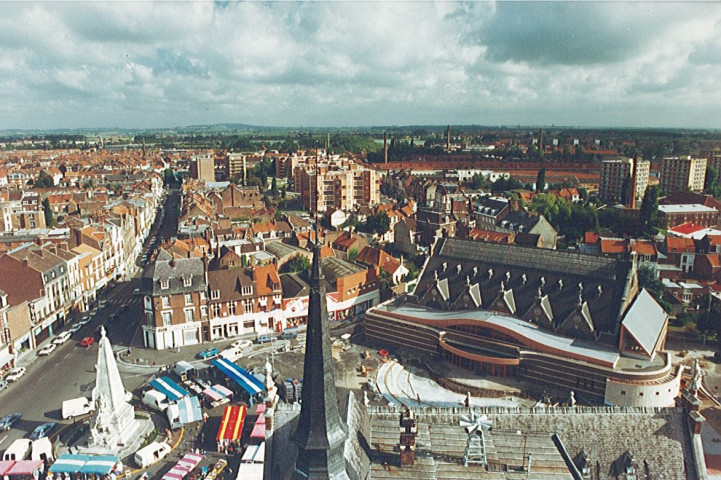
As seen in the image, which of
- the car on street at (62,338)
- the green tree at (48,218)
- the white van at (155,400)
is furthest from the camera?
the green tree at (48,218)

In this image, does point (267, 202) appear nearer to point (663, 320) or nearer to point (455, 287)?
point (455, 287)

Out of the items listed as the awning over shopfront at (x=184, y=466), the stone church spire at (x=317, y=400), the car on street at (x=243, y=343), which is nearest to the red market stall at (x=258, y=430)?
the awning over shopfront at (x=184, y=466)

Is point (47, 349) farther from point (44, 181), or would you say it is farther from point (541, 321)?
point (44, 181)

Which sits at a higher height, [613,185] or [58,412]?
[613,185]

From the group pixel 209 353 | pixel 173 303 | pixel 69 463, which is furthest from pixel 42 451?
pixel 173 303

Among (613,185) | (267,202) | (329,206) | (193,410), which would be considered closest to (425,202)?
(329,206)

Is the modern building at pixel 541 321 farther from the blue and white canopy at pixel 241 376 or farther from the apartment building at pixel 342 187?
the apartment building at pixel 342 187

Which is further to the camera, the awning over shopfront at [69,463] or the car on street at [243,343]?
the car on street at [243,343]
